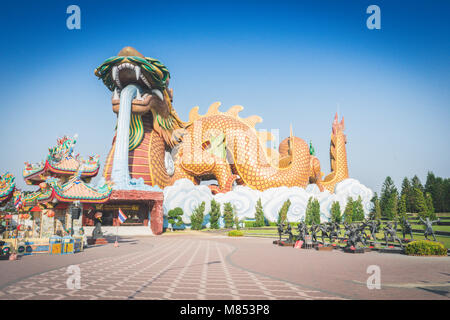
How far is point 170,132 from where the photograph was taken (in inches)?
1387

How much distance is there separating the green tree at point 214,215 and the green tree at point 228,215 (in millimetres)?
845

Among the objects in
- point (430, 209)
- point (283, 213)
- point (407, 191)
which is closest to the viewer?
point (430, 209)

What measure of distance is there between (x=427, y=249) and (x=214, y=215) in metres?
22.8

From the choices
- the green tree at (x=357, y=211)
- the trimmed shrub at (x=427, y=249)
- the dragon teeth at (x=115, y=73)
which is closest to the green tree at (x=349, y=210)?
the green tree at (x=357, y=211)

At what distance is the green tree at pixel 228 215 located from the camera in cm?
3228

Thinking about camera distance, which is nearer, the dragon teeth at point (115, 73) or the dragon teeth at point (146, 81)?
the dragon teeth at point (115, 73)

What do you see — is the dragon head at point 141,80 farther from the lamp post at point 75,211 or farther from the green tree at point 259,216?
the lamp post at point 75,211

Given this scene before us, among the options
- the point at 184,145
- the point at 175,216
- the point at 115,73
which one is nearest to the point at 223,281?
the point at 175,216

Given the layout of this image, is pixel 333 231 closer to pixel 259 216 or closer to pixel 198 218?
pixel 259 216

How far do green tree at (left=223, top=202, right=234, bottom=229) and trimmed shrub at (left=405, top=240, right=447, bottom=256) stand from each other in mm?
21998

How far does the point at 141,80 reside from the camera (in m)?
28.7

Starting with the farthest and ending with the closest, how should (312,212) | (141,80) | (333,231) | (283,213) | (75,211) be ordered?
(312,212) < (283,213) < (141,80) < (333,231) < (75,211)
